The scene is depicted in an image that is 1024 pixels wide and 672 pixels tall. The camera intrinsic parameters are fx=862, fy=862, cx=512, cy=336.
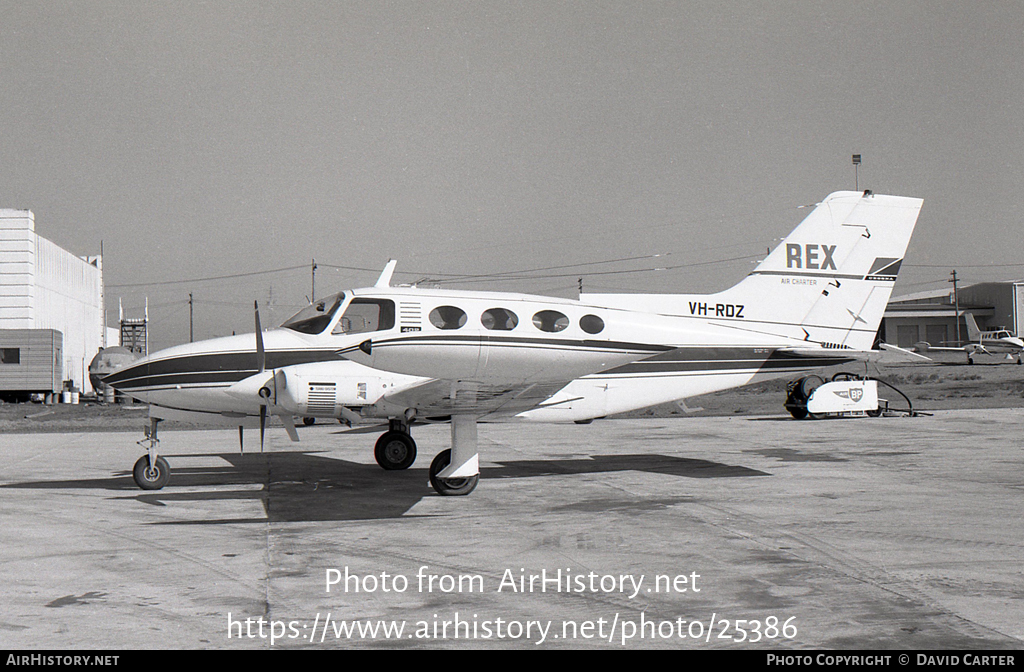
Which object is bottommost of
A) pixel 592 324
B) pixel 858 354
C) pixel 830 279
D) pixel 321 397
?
pixel 321 397

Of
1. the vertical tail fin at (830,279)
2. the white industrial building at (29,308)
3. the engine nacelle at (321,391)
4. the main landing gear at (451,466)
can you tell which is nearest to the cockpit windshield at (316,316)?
the engine nacelle at (321,391)

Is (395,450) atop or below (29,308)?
below

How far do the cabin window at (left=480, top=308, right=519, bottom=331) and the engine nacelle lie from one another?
7.96 ft

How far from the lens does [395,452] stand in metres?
13.9

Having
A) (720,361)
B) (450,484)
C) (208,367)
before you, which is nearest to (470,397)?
(450,484)

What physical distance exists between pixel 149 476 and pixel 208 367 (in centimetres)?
171

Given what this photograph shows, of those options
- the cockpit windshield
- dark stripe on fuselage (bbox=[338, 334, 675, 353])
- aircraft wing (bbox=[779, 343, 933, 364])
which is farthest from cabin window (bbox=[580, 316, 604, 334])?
aircraft wing (bbox=[779, 343, 933, 364])

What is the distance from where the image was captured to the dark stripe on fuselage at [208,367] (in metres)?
11.5

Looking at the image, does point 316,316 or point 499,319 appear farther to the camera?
point 316,316

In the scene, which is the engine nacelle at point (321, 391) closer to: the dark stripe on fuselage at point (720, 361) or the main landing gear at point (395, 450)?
the main landing gear at point (395, 450)

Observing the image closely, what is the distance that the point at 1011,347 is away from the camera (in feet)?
195

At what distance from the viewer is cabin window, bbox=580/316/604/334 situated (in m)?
10.2

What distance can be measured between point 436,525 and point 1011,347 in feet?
202

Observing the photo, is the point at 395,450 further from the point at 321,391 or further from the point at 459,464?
the point at 459,464
